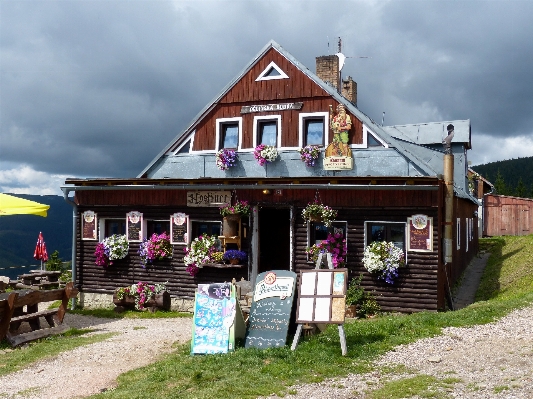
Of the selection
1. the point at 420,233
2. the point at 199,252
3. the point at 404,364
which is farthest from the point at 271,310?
the point at 199,252

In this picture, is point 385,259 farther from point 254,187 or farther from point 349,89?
point 349,89

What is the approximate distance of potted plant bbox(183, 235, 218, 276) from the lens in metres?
15.9

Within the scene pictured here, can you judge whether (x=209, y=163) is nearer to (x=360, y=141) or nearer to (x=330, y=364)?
(x=360, y=141)

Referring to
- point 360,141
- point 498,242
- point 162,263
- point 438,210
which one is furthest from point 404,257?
point 498,242

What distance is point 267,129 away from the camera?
18.3 metres

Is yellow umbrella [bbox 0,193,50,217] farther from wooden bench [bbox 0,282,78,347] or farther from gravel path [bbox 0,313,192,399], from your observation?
gravel path [bbox 0,313,192,399]

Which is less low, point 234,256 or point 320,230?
point 320,230

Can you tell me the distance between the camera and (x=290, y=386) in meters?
7.90

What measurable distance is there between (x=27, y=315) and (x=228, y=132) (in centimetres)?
902

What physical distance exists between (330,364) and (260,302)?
245cm

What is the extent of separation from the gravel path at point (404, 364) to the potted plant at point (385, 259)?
3011 millimetres

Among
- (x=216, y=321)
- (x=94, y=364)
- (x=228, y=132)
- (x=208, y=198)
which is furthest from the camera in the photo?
(x=228, y=132)

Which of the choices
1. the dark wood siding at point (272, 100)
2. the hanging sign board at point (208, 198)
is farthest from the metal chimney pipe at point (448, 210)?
the hanging sign board at point (208, 198)

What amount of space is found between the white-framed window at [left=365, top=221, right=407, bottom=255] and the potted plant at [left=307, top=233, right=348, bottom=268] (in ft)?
2.16
